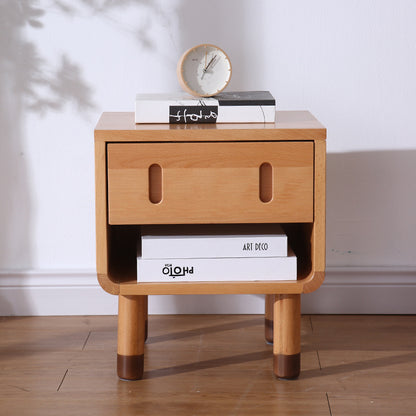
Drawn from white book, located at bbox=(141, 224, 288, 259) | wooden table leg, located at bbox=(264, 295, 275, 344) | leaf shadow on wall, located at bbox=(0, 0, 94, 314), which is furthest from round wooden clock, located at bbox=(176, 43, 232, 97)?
wooden table leg, located at bbox=(264, 295, 275, 344)

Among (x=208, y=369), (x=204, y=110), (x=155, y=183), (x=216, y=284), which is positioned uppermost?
(x=204, y=110)

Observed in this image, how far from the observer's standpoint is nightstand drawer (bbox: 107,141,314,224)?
→ 1439 mm

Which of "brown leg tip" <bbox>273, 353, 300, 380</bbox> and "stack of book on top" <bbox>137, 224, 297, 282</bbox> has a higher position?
"stack of book on top" <bbox>137, 224, 297, 282</bbox>

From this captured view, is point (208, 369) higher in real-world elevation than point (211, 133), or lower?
lower

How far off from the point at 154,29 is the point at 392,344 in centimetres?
97

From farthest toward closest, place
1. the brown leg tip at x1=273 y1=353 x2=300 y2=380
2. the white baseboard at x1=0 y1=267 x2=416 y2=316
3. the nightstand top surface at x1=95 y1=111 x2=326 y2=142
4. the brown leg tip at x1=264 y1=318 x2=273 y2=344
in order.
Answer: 1. the white baseboard at x1=0 y1=267 x2=416 y2=316
2. the brown leg tip at x1=264 y1=318 x2=273 y2=344
3. the brown leg tip at x1=273 y1=353 x2=300 y2=380
4. the nightstand top surface at x1=95 y1=111 x2=326 y2=142

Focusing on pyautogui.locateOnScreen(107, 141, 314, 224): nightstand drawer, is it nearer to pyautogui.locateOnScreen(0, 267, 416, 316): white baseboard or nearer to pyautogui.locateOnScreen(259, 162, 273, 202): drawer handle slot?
pyautogui.locateOnScreen(259, 162, 273, 202): drawer handle slot

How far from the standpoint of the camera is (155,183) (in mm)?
1456

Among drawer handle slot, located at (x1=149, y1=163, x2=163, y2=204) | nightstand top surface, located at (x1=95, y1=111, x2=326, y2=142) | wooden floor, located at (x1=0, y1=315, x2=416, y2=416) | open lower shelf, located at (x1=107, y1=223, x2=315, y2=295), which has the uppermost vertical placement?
nightstand top surface, located at (x1=95, y1=111, x2=326, y2=142)

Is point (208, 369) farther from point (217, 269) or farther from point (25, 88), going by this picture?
point (25, 88)

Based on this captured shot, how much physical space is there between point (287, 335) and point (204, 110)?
0.50 metres

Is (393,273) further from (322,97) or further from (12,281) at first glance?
(12,281)

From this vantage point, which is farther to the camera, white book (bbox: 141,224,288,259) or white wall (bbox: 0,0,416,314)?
white wall (bbox: 0,0,416,314)

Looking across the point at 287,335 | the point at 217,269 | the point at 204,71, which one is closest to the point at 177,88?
the point at 204,71
